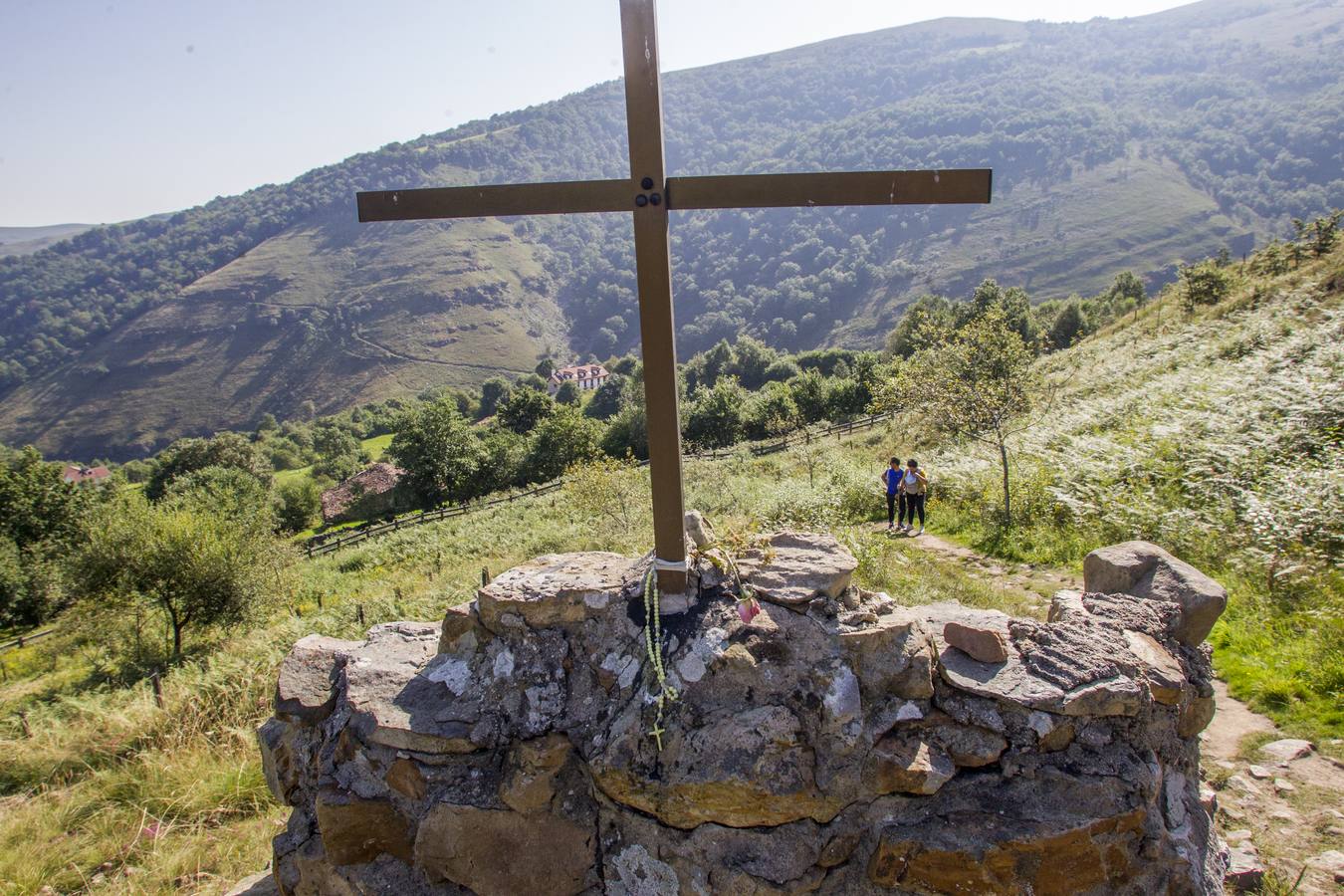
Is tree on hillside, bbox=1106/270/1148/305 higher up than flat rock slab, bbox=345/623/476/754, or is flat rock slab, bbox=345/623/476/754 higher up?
flat rock slab, bbox=345/623/476/754

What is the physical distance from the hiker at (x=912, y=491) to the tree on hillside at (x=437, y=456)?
42.0 meters

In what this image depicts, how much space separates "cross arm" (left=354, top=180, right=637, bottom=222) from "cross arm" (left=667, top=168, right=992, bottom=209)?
1.06 feet

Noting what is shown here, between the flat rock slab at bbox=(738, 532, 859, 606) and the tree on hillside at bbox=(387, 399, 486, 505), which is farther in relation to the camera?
the tree on hillside at bbox=(387, 399, 486, 505)

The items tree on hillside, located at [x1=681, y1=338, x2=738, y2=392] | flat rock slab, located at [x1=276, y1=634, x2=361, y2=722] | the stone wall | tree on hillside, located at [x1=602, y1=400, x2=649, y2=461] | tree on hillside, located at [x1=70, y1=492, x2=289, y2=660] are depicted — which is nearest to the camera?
the stone wall

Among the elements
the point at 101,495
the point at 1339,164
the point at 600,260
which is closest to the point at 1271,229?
the point at 1339,164

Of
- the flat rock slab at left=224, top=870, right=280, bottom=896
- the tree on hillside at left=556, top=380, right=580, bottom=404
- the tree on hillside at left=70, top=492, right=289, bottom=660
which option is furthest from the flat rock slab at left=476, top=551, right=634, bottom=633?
the tree on hillside at left=556, top=380, right=580, bottom=404

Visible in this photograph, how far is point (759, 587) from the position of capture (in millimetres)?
3256

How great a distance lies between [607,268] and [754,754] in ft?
552

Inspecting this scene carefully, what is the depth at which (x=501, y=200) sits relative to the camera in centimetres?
332

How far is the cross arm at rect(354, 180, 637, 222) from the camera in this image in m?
3.23

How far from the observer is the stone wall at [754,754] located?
2.82 m

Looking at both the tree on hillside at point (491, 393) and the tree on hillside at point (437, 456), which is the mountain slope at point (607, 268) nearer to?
the tree on hillside at point (491, 393)

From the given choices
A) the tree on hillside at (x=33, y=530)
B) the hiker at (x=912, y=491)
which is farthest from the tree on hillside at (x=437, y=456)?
the hiker at (x=912, y=491)

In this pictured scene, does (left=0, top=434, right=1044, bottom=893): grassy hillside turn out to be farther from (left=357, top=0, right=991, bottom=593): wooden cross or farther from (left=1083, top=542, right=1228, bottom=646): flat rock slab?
(left=1083, top=542, right=1228, bottom=646): flat rock slab
